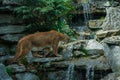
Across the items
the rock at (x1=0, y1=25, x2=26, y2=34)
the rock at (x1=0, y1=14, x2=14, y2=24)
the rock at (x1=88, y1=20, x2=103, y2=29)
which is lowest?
the rock at (x1=88, y1=20, x2=103, y2=29)

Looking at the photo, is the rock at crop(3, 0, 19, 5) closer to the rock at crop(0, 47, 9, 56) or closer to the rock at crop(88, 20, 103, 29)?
the rock at crop(0, 47, 9, 56)

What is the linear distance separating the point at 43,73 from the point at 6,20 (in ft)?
9.57

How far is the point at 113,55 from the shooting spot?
12.6 m

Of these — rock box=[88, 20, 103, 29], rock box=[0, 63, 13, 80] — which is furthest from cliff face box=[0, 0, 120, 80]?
rock box=[88, 20, 103, 29]

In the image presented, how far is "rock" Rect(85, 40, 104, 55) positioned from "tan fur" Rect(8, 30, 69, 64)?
891 millimetres

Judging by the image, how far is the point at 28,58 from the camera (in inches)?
534

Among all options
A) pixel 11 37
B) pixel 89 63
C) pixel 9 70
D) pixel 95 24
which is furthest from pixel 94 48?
pixel 95 24

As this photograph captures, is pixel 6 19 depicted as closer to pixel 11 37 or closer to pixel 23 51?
pixel 11 37

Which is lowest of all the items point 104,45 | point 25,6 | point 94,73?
point 94,73

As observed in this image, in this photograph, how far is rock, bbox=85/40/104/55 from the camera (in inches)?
537

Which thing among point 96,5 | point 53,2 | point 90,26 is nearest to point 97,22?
point 90,26

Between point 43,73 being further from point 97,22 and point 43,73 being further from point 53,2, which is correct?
point 97,22

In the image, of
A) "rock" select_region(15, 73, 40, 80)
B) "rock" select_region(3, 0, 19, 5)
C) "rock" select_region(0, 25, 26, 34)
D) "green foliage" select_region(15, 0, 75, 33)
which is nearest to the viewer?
"rock" select_region(15, 73, 40, 80)

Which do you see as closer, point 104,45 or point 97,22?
point 104,45
